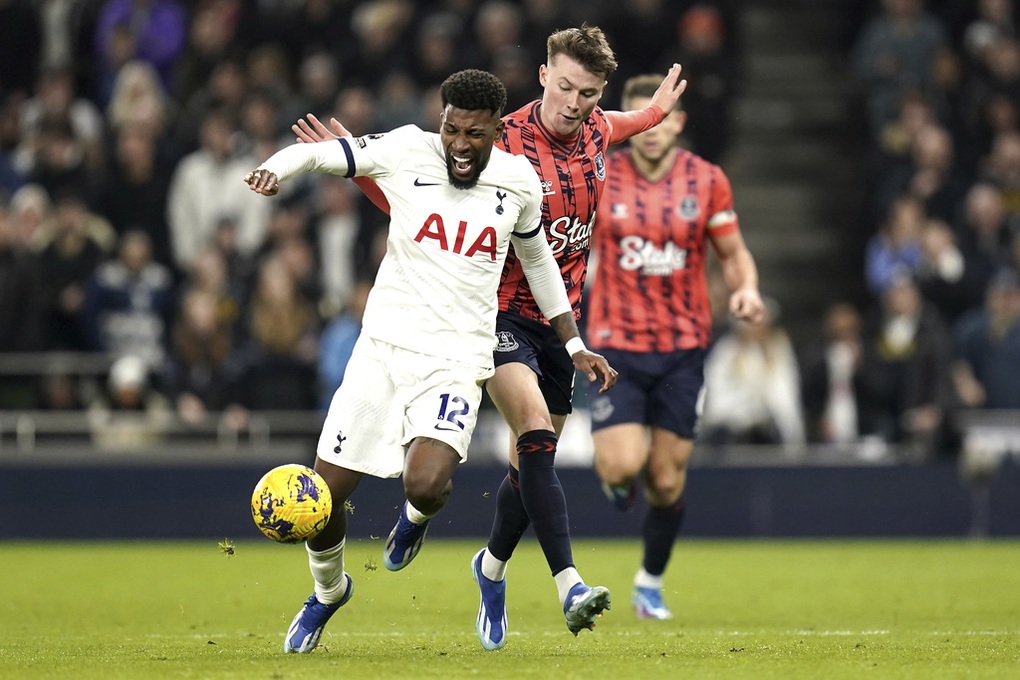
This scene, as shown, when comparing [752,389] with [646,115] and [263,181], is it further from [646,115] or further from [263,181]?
[263,181]

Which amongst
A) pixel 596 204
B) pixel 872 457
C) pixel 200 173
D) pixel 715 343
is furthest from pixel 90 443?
pixel 596 204

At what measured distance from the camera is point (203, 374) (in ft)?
52.5

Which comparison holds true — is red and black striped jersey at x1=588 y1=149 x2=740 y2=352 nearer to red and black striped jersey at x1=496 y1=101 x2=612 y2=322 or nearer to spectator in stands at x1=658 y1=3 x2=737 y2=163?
red and black striped jersey at x1=496 y1=101 x2=612 y2=322

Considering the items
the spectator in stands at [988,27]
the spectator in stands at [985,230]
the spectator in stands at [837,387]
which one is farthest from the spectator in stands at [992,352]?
the spectator in stands at [988,27]

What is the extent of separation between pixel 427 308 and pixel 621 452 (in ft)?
9.47

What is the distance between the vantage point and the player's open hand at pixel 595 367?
776 centimetres

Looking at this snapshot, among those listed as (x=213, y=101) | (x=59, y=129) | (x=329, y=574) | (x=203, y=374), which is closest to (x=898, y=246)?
(x=203, y=374)

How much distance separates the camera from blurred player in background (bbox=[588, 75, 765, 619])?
10.4 meters

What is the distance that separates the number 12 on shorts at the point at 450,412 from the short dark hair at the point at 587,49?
5.57ft

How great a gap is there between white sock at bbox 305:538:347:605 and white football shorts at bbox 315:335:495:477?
50cm

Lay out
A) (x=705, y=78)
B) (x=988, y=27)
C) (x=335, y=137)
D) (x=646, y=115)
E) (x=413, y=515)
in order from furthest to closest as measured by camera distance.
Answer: (x=988, y=27), (x=705, y=78), (x=646, y=115), (x=413, y=515), (x=335, y=137)

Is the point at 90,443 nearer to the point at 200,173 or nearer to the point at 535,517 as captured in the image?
the point at 200,173

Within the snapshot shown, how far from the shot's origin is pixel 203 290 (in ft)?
54.5

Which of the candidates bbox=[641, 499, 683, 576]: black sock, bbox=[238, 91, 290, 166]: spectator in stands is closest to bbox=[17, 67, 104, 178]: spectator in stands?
bbox=[238, 91, 290, 166]: spectator in stands
